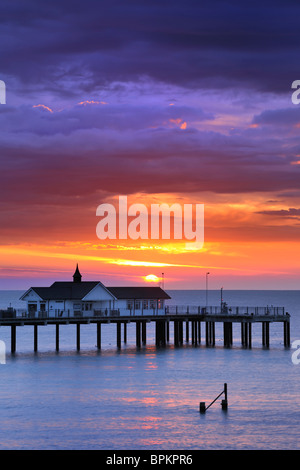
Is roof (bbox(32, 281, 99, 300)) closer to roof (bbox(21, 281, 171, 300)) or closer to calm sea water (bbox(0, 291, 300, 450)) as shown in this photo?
roof (bbox(21, 281, 171, 300))

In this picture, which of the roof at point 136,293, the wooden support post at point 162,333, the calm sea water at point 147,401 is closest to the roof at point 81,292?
the roof at point 136,293

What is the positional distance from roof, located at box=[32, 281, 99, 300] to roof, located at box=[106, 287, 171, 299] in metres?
4.34

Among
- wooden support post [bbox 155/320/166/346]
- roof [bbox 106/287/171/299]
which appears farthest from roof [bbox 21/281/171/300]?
wooden support post [bbox 155/320/166/346]

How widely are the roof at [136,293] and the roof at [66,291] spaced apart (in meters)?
4.34

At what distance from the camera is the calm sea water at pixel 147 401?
5303cm

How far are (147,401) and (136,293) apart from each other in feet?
154

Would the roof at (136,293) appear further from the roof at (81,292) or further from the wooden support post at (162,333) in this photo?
the wooden support post at (162,333)

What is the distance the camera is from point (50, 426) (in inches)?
2248

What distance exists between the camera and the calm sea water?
53.0 m
